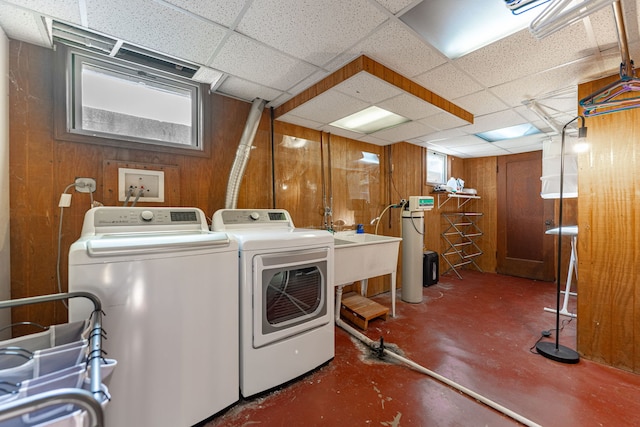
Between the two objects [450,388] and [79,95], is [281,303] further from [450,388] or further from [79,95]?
[79,95]

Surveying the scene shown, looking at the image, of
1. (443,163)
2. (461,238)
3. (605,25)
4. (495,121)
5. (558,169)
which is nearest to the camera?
(605,25)

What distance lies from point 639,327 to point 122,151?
4.12 meters

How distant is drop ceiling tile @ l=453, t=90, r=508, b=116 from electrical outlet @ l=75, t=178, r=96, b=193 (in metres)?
3.23

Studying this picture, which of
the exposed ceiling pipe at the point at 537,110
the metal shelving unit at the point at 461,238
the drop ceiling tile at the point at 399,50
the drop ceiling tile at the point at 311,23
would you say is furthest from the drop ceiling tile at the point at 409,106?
the metal shelving unit at the point at 461,238

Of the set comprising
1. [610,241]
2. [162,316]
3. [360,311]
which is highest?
[610,241]

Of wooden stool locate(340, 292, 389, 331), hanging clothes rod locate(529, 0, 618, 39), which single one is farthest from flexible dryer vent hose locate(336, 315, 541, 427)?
hanging clothes rod locate(529, 0, 618, 39)

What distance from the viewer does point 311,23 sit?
1.53m

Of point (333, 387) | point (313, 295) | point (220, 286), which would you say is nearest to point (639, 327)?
point (333, 387)

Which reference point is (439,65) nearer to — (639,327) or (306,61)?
(306,61)

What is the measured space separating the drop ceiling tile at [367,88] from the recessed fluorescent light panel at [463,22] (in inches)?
16.1

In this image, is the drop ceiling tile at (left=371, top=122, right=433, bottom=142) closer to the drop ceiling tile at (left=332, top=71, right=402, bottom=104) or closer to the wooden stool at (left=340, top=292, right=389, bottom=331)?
the drop ceiling tile at (left=332, top=71, right=402, bottom=104)

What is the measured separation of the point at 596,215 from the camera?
6.74 feet

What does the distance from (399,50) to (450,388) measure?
2.38 meters

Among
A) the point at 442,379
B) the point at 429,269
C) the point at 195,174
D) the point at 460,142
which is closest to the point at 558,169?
the point at 460,142
